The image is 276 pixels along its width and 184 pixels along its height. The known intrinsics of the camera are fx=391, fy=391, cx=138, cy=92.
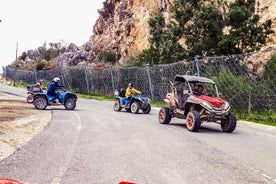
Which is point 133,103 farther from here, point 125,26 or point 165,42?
point 125,26

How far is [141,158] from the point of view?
7309 millimetres

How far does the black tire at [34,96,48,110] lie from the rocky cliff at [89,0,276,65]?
32.0 metres

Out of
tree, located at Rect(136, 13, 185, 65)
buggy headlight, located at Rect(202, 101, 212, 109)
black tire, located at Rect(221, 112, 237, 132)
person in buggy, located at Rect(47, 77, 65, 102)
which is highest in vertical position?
tree, located at Rect(136, 13, 185, 65)

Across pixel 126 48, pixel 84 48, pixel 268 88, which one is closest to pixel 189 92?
pixel 268 88

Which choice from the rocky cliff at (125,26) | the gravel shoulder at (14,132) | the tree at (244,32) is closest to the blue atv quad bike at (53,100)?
the gravel shoulder at (14,132)

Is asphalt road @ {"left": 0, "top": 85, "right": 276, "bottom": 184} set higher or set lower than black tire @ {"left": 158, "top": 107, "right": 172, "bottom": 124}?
lower

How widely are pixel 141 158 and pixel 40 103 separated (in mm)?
13597

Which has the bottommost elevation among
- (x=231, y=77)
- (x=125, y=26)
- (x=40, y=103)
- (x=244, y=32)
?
(x=40, y=103)

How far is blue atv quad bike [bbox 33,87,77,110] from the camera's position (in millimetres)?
19891

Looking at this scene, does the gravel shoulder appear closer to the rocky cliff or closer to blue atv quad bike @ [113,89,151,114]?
blue atv quad bike @ [113,89,151,114]

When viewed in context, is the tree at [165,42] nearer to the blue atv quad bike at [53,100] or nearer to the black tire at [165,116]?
the blue atv quad bike at [53,100]

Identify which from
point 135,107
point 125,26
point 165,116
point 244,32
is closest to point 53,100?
point 135,107

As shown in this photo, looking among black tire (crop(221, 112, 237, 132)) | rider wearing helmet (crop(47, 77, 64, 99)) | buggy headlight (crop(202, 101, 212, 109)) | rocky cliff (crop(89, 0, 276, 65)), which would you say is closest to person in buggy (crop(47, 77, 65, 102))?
rider wearing helmet (crop(47, 77, 64, 99))

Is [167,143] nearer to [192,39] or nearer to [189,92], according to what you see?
[189,92]
